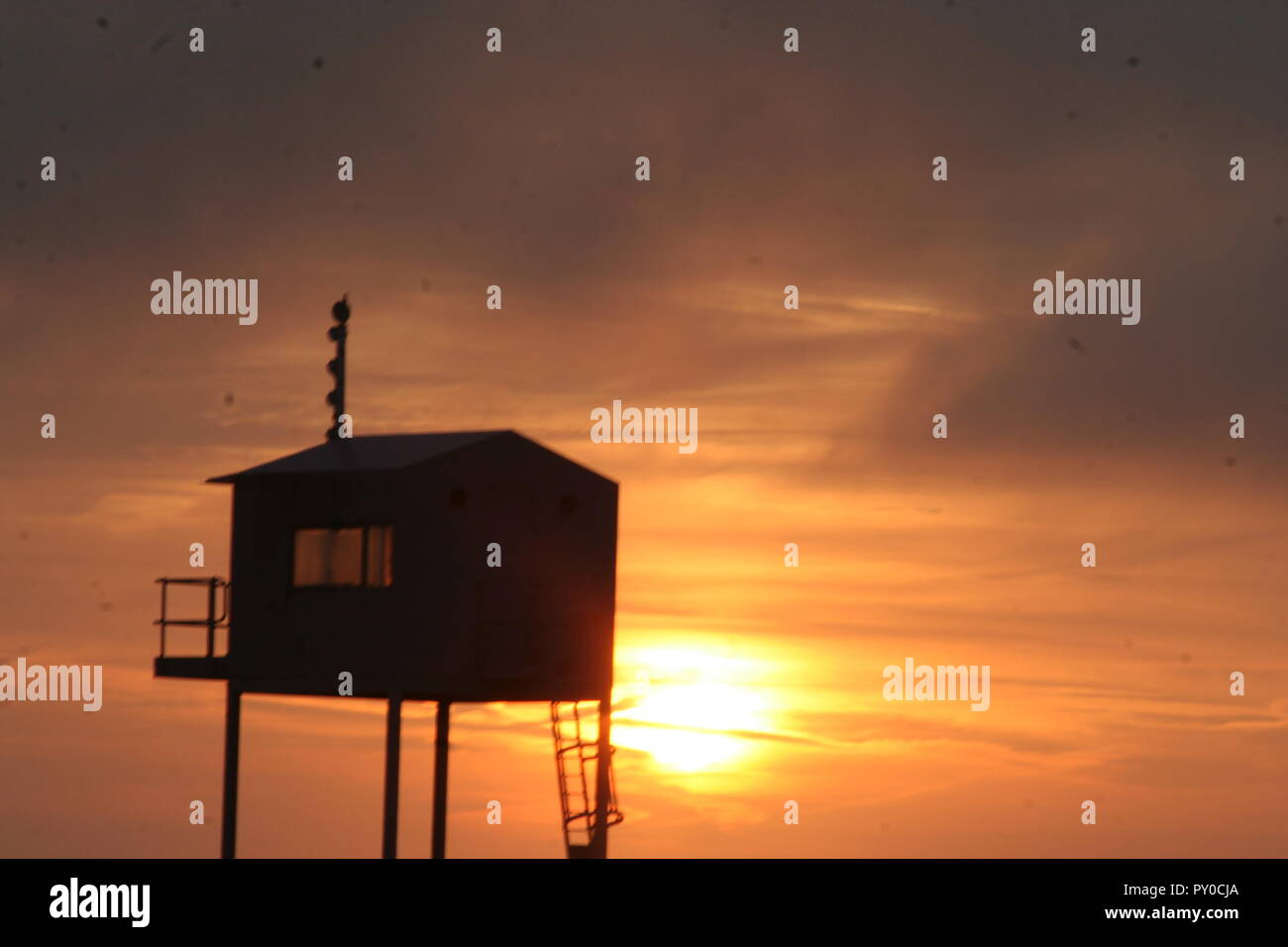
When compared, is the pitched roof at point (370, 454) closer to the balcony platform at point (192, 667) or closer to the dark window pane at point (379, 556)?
the dark window pane at point (379, 556)

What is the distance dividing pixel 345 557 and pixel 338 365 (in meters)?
4.77

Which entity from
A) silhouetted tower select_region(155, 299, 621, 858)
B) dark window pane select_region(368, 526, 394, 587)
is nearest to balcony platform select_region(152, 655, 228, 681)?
silhouetted tower select_region(155, 299, 621, 858)

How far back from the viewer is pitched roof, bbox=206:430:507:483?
3616 centimetres

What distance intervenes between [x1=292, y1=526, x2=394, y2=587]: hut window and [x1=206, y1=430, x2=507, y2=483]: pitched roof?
1056 mm

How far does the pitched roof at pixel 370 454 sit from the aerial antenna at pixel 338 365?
498 millimetres

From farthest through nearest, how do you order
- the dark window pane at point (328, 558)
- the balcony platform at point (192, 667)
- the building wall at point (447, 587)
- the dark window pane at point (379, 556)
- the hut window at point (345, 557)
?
the balcony platform at point (192, 667) → the dark window pane at point (328, 558) → the hut window at point (345, 557) → the dark window pane at point (379, 556) → the building wall at point (447, 587)

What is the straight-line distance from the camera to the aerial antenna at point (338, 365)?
39.2 metres

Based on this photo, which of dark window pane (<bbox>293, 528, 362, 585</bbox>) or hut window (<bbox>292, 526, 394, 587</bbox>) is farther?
dark window pane (<bbox>293, 528, 362, 585</bbox>)

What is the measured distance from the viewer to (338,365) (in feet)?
130

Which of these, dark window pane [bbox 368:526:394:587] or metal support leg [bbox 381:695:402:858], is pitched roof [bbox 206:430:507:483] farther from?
metal support leg [bbox 381:695:402:858]

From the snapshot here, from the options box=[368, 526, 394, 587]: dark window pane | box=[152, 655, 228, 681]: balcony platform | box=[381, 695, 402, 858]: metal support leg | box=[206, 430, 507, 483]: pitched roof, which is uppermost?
box=[206, 430, 507, 483]: pitched roof

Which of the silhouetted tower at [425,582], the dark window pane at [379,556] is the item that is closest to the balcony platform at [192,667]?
the silhouetted tower at [425,582]
